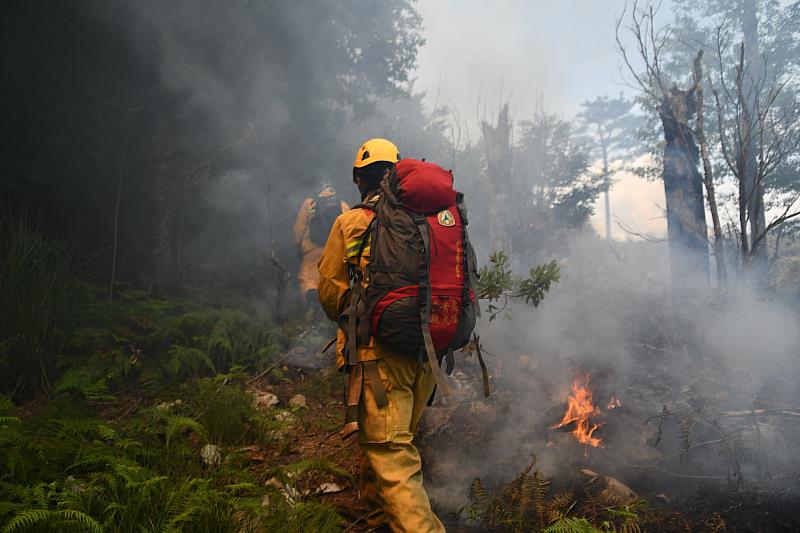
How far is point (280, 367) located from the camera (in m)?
5.46

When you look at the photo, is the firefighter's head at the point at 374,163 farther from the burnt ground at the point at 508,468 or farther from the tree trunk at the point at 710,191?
the tree trunk at the point at 710,191

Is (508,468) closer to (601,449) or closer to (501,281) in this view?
(601,449)

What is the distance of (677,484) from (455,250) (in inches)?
98.2

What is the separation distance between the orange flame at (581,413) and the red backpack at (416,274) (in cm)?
220

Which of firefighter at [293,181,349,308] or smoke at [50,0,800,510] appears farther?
firefighter at [293,181,349,308]

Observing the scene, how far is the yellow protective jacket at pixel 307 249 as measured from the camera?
8180mm

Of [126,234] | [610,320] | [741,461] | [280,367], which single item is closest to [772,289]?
[610,320]

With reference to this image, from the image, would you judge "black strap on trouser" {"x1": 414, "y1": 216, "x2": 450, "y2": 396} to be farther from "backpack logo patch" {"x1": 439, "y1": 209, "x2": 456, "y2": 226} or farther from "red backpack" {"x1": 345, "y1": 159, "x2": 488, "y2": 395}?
"backpack logo patch" {"x1": 439, "y1": 209, "x2": 456, "y2": 226}

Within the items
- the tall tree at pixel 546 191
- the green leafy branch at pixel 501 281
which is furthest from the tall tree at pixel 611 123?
the green leafy branch at pixel 501 281

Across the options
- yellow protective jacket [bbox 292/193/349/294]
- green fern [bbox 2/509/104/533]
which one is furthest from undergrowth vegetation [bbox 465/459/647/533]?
yellow protective jacket [bbox 292/193/349/294]

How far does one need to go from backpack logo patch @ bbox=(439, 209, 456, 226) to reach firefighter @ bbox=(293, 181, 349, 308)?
19.7ft

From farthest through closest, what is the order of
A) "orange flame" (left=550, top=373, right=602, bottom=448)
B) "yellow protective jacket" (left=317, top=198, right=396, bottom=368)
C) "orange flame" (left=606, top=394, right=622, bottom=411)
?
1. "orange flame" (left=606, top=394, right=622, bottom=411)
2. "orange flame" (left=550, top=373, right=602, bottom=448)
3. "yellow protective jacket" (left=317, top=198, right=396, bottom=368)

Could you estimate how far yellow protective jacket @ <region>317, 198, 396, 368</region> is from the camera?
7.77 ft

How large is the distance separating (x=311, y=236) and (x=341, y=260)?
5983 mm
